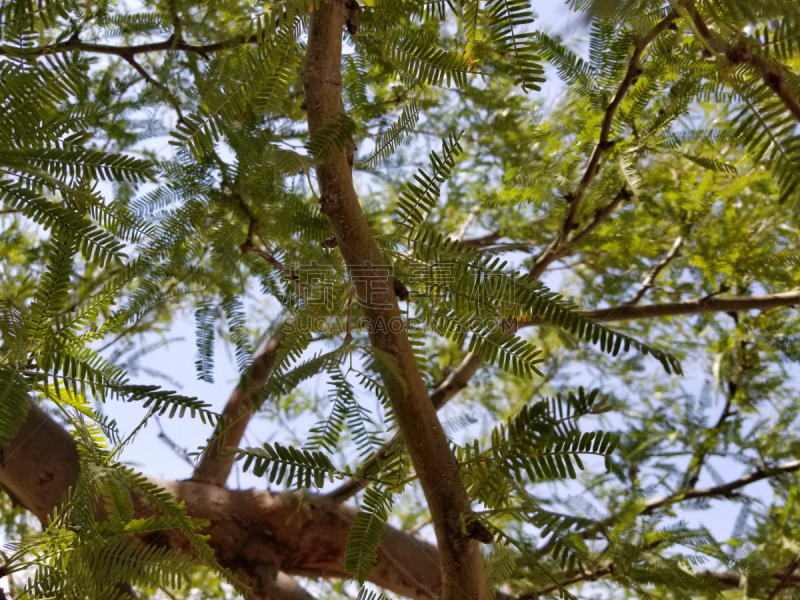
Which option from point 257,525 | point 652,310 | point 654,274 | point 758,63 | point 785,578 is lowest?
point 257,525

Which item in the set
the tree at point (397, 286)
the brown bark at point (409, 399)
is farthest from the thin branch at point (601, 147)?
the brown bark at point (409, 399)

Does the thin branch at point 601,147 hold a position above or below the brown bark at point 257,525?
above

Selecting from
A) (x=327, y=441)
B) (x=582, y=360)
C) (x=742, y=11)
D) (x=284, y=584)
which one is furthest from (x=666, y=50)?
(x=284, y=584)

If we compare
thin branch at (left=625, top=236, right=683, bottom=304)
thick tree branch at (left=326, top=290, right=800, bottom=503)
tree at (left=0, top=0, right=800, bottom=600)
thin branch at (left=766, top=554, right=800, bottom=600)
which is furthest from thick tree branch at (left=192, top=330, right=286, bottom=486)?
thin branch at (left=766, top=554, right=800, bottom=600)

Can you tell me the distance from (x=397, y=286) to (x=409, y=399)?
11cm

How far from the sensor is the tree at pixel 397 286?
0.53 metres

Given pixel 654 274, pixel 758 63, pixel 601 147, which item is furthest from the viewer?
pixel 654 274

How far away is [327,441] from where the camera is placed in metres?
0.67

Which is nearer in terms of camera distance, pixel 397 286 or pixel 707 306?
pixel 397 286

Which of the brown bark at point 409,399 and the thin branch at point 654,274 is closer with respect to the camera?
the brown bark at point 409,399

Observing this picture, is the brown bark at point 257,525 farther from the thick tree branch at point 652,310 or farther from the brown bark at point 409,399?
the brown bark at point 409,399

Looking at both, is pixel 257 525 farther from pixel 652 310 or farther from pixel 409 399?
pixel 652 310

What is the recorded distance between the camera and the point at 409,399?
56cm

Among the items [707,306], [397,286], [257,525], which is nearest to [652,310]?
[707,306]
